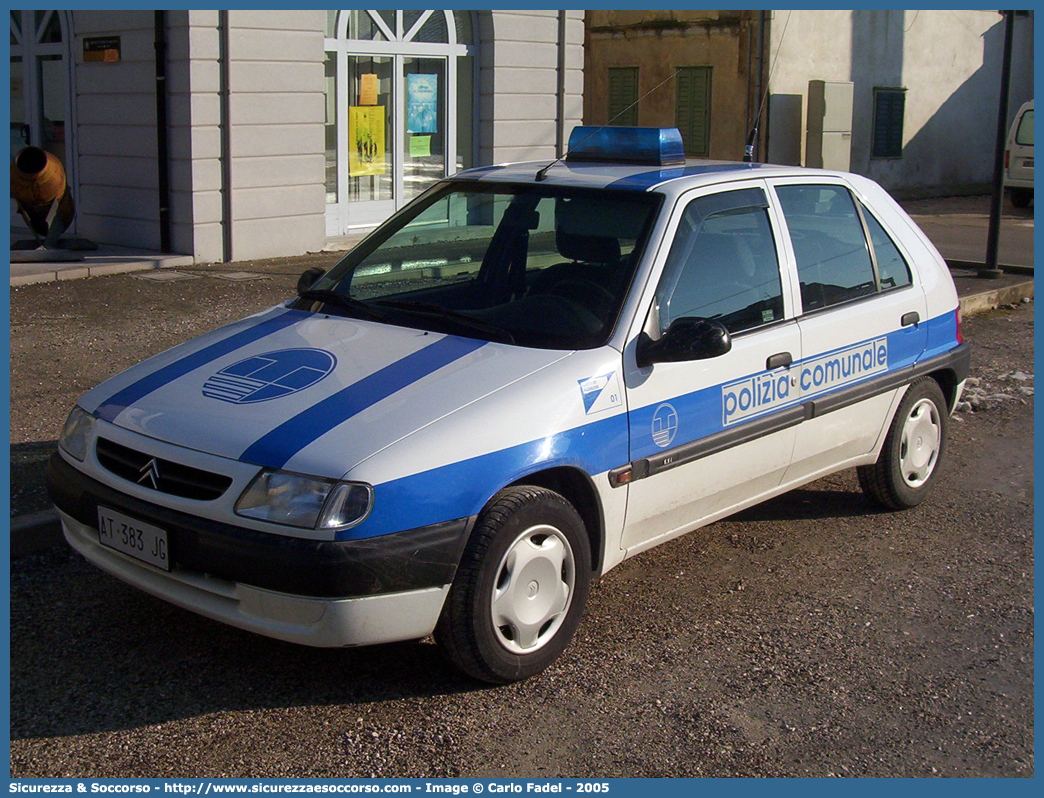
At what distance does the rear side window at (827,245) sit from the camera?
5020mm

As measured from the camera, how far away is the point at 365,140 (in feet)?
45.2

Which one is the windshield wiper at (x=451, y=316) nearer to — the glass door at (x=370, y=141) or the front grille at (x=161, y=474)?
the front grille at (x=161, y=474)

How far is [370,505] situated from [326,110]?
10.5 m

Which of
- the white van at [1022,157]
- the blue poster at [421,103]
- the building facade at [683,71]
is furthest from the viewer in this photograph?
the white van at [1022,157]

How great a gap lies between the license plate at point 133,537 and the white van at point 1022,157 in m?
20.6

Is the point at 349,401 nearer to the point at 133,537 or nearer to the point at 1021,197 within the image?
the point at 133,537

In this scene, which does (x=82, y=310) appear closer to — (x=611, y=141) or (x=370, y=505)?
(x=611, y=141)

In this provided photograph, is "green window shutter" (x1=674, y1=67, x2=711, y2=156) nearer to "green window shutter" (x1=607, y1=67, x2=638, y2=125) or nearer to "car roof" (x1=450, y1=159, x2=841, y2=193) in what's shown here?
"green window shutter" (x1=607, y1=67, x2=638, y2=125)

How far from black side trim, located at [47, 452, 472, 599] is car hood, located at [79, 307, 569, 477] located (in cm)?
22

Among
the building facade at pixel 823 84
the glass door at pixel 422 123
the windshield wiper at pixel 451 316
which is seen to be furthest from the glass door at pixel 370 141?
the windshield wiper at pixel 451 316

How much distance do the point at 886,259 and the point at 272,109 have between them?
819cm

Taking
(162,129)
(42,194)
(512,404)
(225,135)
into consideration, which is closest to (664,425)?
(512,404)

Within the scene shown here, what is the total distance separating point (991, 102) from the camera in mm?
25125

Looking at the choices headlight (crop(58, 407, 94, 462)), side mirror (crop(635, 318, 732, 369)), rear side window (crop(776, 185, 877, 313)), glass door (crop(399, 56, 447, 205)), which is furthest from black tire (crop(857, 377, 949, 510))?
glass door (crop(399, 56, 447, 205))
